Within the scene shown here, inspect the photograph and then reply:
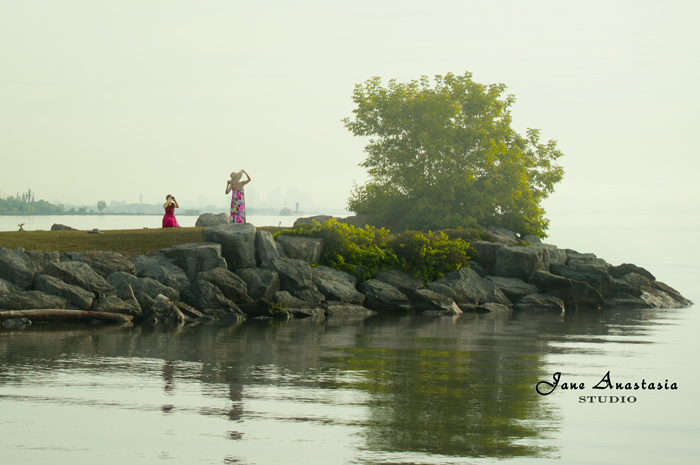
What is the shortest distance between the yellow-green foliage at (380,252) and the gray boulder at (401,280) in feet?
0.90

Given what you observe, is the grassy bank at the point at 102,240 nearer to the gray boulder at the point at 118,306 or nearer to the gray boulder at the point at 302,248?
the gray boulder at the point at 302,248

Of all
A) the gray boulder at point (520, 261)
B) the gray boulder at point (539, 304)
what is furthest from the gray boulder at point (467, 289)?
the gray boulder at point (520, 261)

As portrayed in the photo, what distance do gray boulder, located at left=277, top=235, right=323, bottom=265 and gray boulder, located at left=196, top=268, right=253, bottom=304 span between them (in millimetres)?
4120

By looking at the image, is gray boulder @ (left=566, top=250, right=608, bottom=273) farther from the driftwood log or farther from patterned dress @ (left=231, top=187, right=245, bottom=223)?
the driftwood log

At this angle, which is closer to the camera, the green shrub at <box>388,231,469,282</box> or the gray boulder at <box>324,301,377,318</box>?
the gray boulder at <box>324,301,377,318</box>

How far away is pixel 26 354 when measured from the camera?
54.0ft

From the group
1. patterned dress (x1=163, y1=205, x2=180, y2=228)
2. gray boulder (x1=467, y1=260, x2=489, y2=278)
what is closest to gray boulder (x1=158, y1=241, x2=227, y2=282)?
patterned dress (x1=163, y1=205, x2=180, y2=228)

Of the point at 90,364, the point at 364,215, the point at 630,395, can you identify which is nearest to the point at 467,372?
the point at 630,395

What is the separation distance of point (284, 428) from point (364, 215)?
36630 millimetres

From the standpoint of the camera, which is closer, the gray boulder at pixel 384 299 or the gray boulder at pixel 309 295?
the gray boulder at pixel 309 295

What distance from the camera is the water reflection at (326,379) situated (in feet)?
32.8

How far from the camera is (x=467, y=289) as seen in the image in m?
31.4

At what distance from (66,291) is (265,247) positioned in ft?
26.5

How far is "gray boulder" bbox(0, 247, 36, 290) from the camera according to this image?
81.5 ft
